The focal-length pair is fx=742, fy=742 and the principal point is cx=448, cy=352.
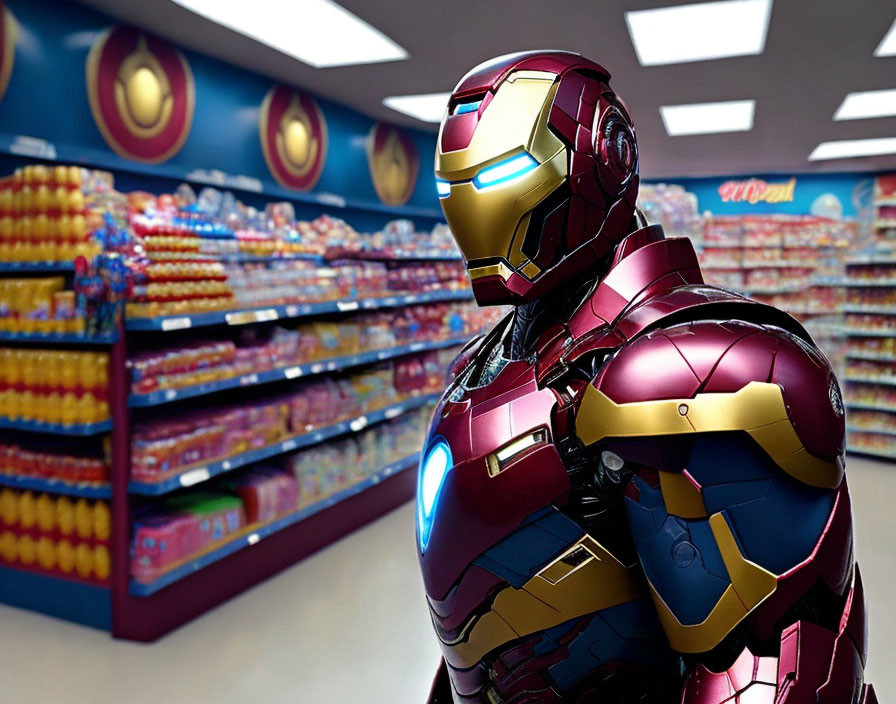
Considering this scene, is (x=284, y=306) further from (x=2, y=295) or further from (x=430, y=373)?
(x=430, y=373)

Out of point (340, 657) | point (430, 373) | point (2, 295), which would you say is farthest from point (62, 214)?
point (430, 373)

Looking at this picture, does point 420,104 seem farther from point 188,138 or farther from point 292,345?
point 292,345

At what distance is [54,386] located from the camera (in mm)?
3445

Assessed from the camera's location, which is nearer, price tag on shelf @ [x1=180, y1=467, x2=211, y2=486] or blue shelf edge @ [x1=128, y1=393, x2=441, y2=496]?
blue shelf edge @ [x1=128, y1=393, x2=441, y2=496]

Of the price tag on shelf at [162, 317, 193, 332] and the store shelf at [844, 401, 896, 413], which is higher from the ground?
the price tag on shelf at [162, 317, 193, 332]

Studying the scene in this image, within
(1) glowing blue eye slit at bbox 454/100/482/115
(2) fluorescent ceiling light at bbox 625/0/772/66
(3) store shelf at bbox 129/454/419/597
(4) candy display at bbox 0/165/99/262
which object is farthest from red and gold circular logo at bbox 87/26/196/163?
(1) glowing blue eye slit at bbox 454/100/482/115

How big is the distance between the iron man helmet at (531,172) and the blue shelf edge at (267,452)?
2.76 meters

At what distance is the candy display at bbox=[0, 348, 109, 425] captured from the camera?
3.37 m

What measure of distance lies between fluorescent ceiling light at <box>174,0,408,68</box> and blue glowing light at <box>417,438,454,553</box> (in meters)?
3.97

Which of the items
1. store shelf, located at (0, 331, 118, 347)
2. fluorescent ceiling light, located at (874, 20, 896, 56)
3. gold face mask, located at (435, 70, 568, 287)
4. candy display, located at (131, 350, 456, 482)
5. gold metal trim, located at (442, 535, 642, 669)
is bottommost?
candy display, located at (131, 350, 456, 482)

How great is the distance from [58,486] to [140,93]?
2924 millimetres

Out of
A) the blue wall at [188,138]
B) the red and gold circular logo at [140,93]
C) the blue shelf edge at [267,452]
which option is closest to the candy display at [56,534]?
the blue shelf edge at [267,452]

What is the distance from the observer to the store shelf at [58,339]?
3.30 meters

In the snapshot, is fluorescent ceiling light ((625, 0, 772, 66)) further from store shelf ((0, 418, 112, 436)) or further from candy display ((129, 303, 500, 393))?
store shelf ((0, 418, 112, 436))
